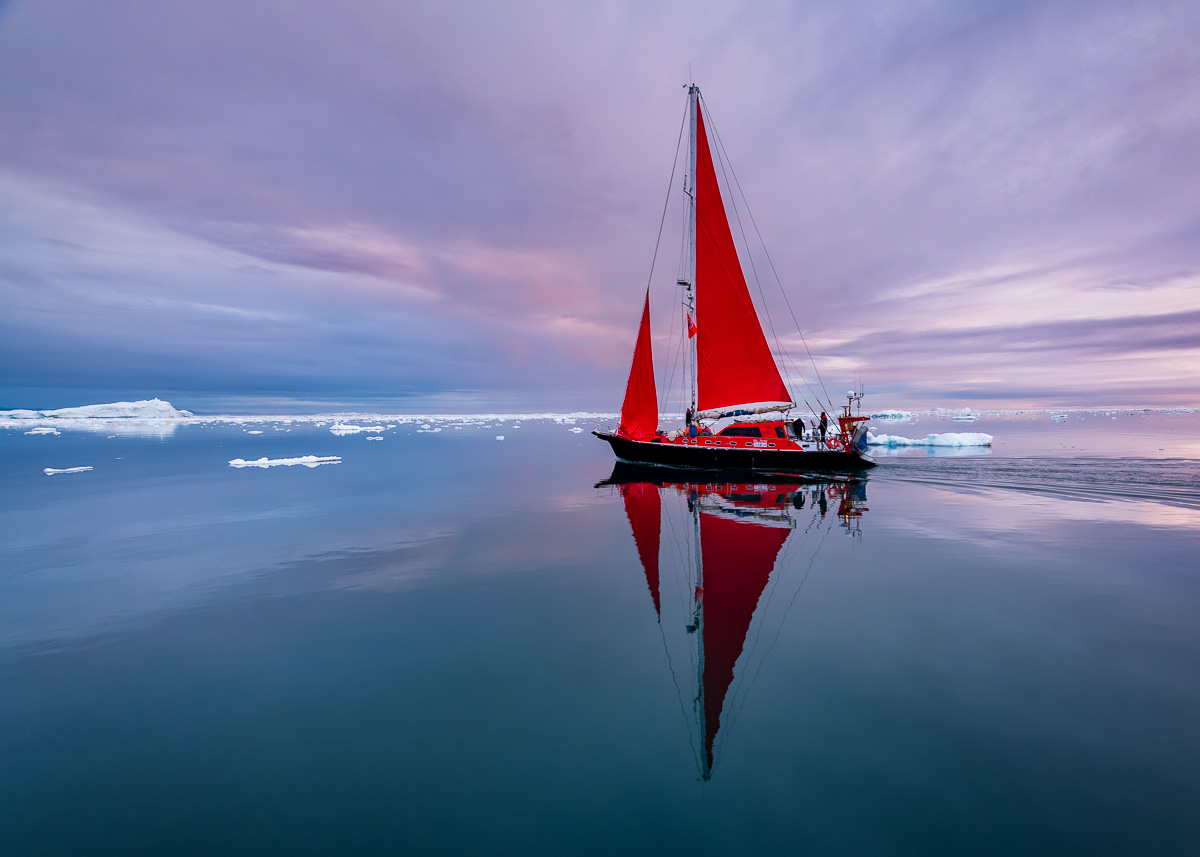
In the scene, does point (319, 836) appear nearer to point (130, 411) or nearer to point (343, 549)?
point (343, 549)

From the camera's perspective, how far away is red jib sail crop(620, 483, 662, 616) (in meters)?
12.0

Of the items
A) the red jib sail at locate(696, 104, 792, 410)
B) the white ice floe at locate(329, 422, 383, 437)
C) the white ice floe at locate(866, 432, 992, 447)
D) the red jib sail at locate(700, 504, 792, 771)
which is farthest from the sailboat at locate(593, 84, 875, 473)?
the white ice floe at locate(329, 422, 383, 437)

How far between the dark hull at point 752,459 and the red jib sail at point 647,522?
382 centimetres

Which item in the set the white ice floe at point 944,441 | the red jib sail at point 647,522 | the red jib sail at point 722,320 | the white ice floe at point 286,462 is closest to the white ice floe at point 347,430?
the white ice floe at point 286,462

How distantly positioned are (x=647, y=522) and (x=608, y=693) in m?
11.4

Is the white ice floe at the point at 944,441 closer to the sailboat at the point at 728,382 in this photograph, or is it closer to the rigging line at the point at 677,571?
the sailboat at the point at 728,382

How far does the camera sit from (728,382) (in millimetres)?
30109

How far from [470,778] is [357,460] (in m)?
42.7

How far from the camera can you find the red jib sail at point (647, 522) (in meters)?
12.0

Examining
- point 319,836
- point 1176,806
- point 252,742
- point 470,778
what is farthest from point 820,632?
point 252,742

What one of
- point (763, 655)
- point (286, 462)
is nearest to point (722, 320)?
point (763, 655)

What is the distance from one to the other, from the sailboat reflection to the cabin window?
3.56 metres

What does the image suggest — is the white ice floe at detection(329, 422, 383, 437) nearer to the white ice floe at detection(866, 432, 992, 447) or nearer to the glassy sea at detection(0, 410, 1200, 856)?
the white ice floe at detection(866, 432, 992, 447)

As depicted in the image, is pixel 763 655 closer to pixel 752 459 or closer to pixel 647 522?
pixel 647 522
